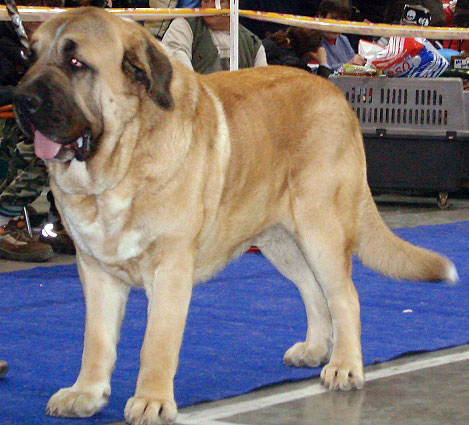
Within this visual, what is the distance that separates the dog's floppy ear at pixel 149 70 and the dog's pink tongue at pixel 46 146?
12.0 inches

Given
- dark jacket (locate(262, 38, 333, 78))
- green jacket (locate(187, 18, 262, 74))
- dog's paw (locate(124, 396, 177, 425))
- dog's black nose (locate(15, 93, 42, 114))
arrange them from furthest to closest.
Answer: dark jacket (locate(262, 38, 333, 78)), green jacket (locate(187, 18, 262, 74)), dog's paw (locate(124, 396, 177, 425)), dog's black nose (locate(15, 93, 42, 114))

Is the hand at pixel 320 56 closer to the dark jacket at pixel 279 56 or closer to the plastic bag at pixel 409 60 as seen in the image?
the dark jacket at pixel 279 56

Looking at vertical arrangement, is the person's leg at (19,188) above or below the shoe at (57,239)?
above

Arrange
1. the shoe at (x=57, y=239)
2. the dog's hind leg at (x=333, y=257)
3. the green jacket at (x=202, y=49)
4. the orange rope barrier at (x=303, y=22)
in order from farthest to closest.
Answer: the orange rope barrier at (x=303, y=22) → the green jacket at (x=202, y=49) → the shoe at (x=57, y=239) → the dog's hind leg at (x=333, y=257)

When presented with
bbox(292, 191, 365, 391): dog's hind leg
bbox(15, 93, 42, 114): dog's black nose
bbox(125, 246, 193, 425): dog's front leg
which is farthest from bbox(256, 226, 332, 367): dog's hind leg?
bbox(15, 93, 42, 114): dog's black nose

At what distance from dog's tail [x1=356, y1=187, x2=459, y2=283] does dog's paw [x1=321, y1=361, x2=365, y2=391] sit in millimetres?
528

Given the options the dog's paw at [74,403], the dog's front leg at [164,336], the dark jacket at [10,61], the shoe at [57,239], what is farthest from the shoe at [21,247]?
the dog's front leg at [164,336]

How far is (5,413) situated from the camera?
9.83 feet

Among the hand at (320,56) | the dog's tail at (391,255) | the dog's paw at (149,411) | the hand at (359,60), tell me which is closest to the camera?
the dog's paw at (149,411)

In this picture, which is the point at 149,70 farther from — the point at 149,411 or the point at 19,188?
the point at 19,188

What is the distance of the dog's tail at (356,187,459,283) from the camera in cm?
373

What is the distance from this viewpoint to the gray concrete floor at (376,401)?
2975mm

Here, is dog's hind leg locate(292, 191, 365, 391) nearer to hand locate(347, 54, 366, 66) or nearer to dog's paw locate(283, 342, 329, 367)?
dog's paw locate(283, 342, 329, 367)

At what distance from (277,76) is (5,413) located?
1530mm
